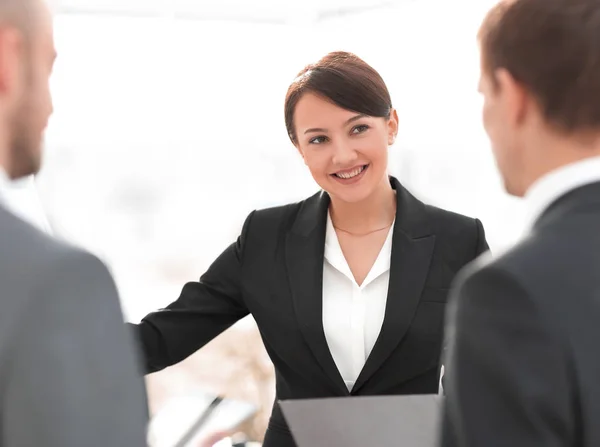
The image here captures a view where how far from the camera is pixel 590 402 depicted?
80 centimetres

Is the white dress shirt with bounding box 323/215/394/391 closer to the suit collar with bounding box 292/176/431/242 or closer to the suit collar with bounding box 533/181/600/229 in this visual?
the suit collar with bounding box 292/176/431/242

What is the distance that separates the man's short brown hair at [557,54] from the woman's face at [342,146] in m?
0.98

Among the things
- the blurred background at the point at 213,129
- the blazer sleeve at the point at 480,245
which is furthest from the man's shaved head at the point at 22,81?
the blurred background at the point at 213,129

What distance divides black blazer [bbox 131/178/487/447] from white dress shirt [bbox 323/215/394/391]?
42 millimetres

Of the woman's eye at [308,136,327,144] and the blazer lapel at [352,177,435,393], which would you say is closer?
the blazer lapel at [352,177,435,393]

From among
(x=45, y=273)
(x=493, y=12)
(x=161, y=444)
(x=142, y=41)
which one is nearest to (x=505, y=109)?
(x=493, y=12)

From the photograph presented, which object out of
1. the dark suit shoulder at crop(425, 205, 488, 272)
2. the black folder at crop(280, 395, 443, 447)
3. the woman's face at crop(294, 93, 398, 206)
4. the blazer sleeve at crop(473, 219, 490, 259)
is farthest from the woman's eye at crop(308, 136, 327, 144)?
the black folder at crop(280, 395, 443, 447)

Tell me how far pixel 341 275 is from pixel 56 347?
4.16ft

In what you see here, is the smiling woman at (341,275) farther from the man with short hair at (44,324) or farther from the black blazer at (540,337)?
the man with short hair at (44,324)

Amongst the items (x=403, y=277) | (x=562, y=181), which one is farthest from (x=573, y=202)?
(x=403, y=277)

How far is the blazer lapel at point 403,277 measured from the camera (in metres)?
1.79

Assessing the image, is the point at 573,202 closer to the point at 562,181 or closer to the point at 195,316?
the point at 562,181

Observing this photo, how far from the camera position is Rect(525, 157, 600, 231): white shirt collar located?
2.83 feet

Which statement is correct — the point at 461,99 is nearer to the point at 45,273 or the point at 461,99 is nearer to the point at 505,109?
the point at 505,109
